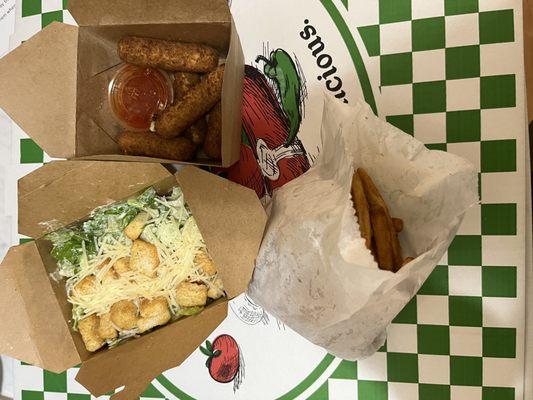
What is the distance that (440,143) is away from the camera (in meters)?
1.17

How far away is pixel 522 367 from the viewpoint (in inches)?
45.1

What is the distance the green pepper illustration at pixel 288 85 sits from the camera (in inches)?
49.6

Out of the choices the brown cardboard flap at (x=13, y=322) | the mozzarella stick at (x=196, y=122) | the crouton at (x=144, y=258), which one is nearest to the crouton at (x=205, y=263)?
the crouton at (x=144, y=258)

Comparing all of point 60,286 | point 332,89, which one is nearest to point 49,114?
point 60,286

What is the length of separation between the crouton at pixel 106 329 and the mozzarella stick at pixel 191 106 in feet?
1.75

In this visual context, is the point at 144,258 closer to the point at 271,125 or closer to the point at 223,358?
the point at 223,358

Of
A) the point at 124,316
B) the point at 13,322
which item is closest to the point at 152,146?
the point at 124,316

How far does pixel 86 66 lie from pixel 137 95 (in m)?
0.15

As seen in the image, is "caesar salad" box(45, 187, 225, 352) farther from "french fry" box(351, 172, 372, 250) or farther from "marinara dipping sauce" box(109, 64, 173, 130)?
"french fry" box(351, 172, 372, 250)

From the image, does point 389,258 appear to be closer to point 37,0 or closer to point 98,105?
point 98,105

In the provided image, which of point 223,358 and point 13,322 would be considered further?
point 223,358

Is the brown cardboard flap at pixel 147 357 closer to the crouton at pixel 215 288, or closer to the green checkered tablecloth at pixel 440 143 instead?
the crouton at pixel 215 288

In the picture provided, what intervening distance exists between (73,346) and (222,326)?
0.41 m

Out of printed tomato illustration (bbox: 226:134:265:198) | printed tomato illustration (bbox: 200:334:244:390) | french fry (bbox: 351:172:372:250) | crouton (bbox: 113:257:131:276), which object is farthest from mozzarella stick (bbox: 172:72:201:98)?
printed tomato illustration (bbox: 200:334:244:390)
